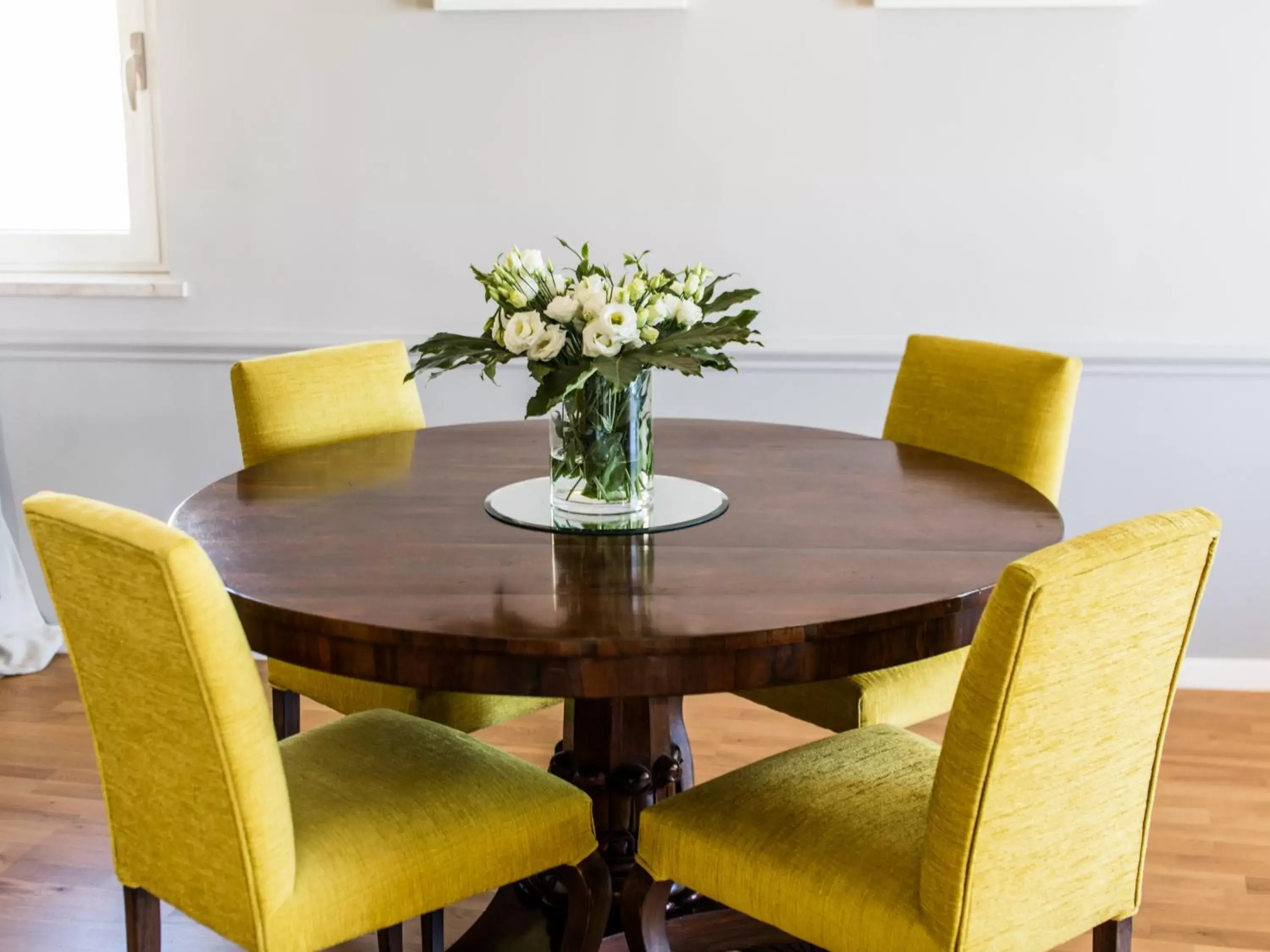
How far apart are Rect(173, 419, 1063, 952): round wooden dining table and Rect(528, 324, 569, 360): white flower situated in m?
0.25

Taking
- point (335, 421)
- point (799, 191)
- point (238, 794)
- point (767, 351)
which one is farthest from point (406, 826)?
point (799, 191)

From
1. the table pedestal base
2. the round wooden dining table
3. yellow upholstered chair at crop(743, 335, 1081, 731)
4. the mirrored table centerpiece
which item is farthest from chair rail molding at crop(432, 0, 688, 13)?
the table pedestal base

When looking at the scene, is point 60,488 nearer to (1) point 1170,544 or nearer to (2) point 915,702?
(2) point 915,702

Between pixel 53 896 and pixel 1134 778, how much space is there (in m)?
1.88

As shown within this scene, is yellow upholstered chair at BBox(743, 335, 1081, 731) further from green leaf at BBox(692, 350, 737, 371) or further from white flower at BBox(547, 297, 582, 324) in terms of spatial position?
white flower at BBox(547, 297, 582, 324)

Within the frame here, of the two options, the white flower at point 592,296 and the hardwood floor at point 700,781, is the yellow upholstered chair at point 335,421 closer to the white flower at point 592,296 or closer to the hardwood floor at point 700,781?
the hardwood floor at point 700,781

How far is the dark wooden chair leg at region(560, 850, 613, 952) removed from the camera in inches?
67.9

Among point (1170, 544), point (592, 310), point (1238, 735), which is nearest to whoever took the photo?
point (1170, 544)

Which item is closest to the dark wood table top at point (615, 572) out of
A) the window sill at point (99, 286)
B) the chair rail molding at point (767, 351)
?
the chair rail molding at point (767, 351)

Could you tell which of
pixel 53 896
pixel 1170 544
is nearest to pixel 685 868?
pixel 1170 544

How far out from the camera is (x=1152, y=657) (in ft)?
4.79

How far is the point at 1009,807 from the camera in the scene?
1.40 meters

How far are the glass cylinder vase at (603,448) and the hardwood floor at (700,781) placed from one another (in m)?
0.91

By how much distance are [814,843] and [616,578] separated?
1.28ft
